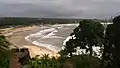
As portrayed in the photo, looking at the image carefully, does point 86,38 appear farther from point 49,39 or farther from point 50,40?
point 49,39

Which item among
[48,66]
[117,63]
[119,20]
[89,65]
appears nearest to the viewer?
[117,63]

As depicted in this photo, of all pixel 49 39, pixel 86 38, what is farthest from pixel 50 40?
pixel 86 38

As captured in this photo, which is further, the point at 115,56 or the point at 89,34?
the point at 89,34

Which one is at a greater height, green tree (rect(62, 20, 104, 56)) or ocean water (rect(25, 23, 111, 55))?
green tree (rect(62, 20, 104, 56))

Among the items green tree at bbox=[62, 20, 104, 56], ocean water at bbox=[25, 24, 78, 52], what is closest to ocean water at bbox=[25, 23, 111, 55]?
ocean water at bbox=[25, 24, 78, 52]

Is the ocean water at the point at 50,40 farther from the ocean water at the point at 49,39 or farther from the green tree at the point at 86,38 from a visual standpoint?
the green tree at the point at 86,38

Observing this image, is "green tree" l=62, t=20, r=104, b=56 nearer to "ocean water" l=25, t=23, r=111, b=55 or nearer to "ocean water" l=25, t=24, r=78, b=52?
"ocean water" l=25, t=23, r=111, b=55

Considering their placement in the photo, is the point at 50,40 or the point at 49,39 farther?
the point at 49,39

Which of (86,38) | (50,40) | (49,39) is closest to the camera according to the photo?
(86,38)

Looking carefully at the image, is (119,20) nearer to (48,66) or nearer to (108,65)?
(108,65)

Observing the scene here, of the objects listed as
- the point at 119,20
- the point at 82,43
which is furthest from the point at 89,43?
the point at 119,20

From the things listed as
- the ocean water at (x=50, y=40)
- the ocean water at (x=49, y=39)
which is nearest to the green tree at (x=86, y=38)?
the ocean water at (x=50, y=40)
